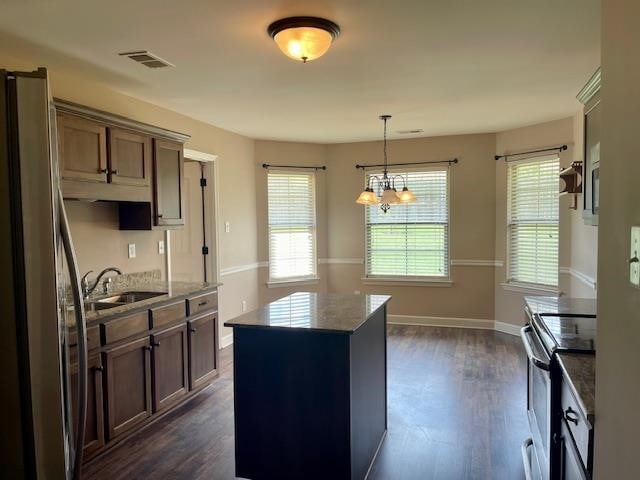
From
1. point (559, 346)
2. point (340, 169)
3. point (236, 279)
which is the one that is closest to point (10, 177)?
point (559, 346)

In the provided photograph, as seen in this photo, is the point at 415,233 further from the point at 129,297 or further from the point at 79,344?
the point at 79,344

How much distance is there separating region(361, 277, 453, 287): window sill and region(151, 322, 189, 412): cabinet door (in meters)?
3.37

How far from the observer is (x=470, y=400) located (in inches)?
144

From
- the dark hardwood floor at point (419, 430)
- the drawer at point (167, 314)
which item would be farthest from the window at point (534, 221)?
the drawer at point (167, 314)

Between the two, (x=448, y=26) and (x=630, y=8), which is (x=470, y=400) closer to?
(x=448, y=26)

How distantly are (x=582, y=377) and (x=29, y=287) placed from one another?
1.86 m

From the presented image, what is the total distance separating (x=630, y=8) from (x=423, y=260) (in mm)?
5422

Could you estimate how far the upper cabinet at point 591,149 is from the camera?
233cm

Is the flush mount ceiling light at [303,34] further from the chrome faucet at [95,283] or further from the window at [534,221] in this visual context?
the window at [534,221]

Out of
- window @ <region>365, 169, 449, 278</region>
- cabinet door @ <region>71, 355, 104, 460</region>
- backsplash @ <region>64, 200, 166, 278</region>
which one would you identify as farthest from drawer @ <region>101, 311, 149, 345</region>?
window @ <region>365, 169, 449, 278</region>

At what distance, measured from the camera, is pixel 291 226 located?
20.6 ft

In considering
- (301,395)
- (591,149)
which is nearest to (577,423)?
(301,395)

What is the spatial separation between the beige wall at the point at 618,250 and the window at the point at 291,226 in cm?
516

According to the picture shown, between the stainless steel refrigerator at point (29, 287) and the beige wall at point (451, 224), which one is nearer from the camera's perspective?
the stainless steel refrigerator at point (29, 287)
